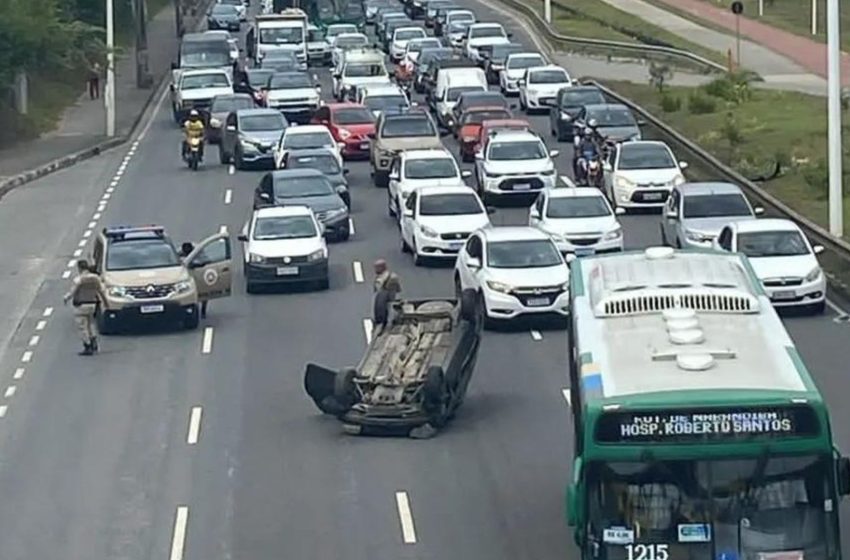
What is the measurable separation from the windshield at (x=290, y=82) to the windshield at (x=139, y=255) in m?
30.6

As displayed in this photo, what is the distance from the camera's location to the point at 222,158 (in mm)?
60594

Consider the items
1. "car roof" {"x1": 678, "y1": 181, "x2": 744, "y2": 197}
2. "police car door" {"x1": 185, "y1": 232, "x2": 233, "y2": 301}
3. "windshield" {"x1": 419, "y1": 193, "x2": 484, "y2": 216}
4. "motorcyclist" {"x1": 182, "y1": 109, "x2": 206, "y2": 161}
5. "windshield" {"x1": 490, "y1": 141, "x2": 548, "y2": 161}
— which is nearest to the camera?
"police car door" {"x1": 185, "y1": 232, "x2": 233, "y2": 301}

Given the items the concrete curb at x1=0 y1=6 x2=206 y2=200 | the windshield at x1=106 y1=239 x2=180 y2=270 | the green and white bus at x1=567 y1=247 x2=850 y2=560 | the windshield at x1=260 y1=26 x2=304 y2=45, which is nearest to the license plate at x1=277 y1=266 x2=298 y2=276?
the windshield at x1=106 y1=239 x2=180 y2=270

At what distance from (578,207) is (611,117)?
14656 mm

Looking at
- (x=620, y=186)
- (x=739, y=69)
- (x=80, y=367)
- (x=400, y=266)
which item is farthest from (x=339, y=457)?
(x=739, y=69)

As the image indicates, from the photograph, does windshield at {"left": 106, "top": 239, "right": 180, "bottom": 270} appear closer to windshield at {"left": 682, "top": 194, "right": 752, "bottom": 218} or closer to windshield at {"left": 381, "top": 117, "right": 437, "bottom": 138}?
windshield at {"left": 682, "top": 194, "right": 752, "bottom": 218}

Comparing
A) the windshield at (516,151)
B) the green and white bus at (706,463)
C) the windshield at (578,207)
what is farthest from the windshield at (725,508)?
the windshield at (516,151)

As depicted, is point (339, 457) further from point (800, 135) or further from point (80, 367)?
point (800, 135)

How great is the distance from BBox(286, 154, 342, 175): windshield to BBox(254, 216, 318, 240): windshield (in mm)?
9108

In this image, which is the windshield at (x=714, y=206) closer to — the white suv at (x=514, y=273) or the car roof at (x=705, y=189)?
the car roof at (x=705, y=189)

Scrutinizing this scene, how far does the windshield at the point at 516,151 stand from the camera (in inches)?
2023

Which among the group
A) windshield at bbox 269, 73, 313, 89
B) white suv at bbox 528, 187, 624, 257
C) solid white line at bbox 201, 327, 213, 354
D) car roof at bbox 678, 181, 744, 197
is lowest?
solid white line at bbox 201, 327, 213, 354

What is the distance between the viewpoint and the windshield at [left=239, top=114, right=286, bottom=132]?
58875 mm

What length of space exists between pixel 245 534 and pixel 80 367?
11.2 m
